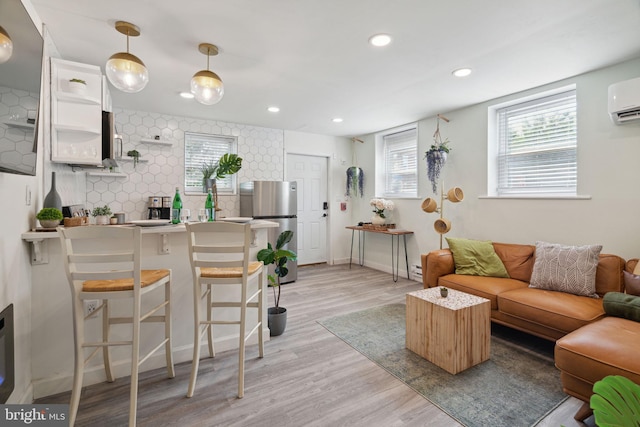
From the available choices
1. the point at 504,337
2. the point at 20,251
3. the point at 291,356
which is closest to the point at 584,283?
the point at 504,337

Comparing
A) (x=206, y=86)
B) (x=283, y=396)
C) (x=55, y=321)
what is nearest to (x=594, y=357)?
(x=283, y=396)

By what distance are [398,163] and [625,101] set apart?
3.01 metres

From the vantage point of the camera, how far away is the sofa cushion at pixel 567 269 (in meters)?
2.52

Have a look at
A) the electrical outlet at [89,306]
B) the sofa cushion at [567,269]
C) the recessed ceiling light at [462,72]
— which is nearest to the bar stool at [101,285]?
the electrical outlet at [89,306]

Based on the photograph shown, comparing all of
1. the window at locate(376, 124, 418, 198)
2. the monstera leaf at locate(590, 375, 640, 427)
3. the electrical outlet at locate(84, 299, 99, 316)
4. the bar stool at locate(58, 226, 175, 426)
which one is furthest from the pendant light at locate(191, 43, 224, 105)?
the window at locate(376, 124, 418, 198)

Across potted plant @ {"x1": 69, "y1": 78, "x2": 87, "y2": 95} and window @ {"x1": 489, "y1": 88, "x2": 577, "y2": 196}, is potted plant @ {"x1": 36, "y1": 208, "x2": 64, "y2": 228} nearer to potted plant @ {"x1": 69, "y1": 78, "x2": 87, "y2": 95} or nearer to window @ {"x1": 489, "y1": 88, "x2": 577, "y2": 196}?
potted plant @ {"x1": 69, "y1": 78, "x2": 87, "y2": 95}

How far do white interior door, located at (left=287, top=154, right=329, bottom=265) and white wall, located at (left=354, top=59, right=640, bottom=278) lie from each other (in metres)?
2.04

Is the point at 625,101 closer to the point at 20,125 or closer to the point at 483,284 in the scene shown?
the point at 483,284

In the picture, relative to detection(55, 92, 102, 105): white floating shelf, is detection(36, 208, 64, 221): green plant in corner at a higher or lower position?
lower

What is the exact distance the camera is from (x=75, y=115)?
2307 mm

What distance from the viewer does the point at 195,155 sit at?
470 centimetres

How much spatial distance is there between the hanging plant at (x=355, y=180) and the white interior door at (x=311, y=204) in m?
0.49

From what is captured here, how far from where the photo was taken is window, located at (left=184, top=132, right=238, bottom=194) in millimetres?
4617

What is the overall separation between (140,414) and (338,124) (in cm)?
441
